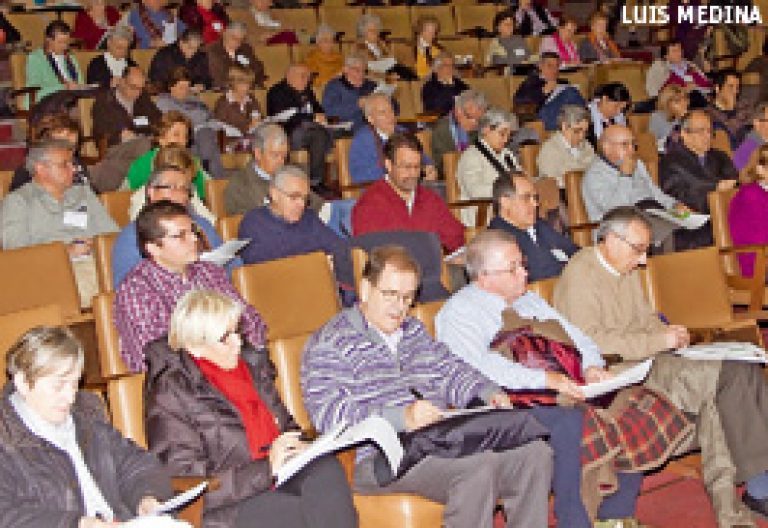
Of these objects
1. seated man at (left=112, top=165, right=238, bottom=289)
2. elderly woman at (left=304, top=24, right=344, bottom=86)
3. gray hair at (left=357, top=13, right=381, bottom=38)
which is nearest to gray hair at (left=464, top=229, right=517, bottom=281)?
seated man at (left=112, top=165, right=238, bottom=289)

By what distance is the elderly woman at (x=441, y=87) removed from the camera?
8.48m

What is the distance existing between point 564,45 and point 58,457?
7.99 meters

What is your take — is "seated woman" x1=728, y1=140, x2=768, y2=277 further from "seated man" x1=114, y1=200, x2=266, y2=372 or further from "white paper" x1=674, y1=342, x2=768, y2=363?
"seated man" x1=114, y1=200, x2=266, y2=372

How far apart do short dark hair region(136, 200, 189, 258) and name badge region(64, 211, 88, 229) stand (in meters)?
1.34

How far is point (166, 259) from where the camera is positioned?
3.87 meters

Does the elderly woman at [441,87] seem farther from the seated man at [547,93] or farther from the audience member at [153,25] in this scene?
the audience member at [153,25]

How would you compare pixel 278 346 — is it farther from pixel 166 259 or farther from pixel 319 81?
pixel 319 81

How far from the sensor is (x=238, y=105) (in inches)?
301

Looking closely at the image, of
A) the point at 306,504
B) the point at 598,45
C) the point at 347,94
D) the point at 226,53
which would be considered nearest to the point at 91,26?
the point at 226,53

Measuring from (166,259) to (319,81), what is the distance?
515 centimetres

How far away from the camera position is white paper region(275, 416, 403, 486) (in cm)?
292

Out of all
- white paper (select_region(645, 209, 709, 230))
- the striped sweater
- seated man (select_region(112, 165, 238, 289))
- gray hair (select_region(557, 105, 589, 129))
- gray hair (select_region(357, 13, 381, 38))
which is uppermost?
gray hair (select_region(357, 13, 381, 38))

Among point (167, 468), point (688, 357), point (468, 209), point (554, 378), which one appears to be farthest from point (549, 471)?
point (468, 209)

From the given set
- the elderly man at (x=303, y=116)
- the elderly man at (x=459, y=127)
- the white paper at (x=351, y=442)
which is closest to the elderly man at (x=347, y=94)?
the elderly man at (x=303, y=116)
